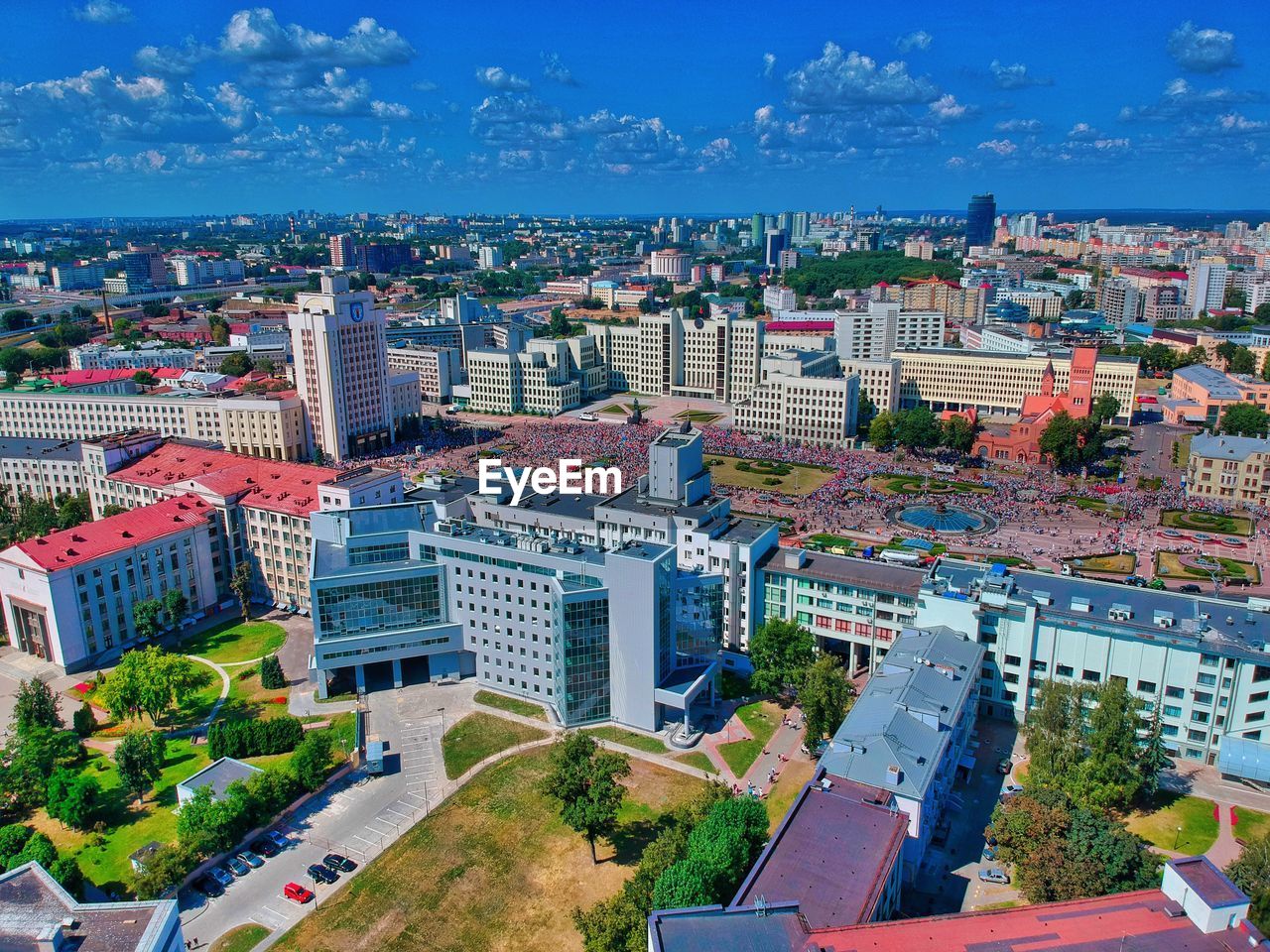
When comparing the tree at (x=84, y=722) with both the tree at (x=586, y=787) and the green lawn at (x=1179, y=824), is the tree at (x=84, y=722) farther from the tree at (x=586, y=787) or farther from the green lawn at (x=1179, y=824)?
the green lawn at (x=1179, y=824)

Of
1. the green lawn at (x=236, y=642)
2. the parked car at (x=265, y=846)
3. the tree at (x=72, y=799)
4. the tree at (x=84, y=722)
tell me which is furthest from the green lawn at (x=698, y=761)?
the tree at (x=84, y=722)

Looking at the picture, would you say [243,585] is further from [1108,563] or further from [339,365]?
[1108,563]

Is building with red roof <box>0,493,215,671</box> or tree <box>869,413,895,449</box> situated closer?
building with red roof <box>0,493,215,671</box>

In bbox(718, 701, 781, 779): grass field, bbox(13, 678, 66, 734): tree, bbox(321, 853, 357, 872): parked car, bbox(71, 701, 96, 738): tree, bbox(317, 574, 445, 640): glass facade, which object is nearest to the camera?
bbox(321, 853, 357, 872): parked car

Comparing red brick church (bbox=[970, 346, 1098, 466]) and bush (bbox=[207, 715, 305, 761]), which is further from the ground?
red brick church (bbox=[970, 346, 1098, 466])

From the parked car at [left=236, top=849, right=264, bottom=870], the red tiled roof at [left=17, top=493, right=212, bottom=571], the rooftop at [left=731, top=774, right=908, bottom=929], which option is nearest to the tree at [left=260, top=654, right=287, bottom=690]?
the red tiled roof at [left=17, top=493, right=212, bottom=571]

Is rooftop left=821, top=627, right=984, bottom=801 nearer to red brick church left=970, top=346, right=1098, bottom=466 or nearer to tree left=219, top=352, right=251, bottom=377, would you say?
red brick church left=970, top=346, right=1098, bottom=466

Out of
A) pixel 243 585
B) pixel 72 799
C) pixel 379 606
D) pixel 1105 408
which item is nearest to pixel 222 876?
pixel 72 799

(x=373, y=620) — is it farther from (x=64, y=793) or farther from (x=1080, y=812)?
(x=1080, y=812)
